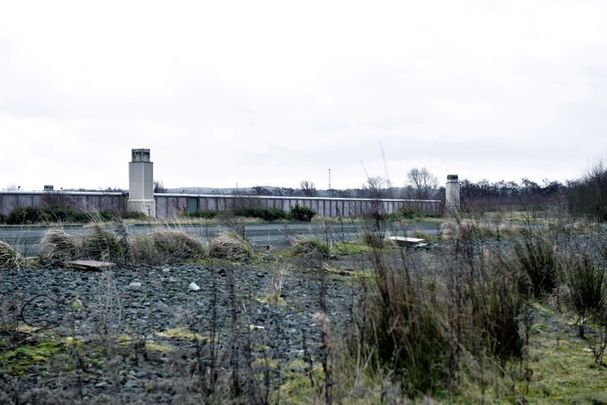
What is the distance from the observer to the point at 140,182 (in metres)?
26.2

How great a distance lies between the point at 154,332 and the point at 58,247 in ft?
17.5

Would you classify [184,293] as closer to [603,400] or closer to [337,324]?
[337,324]

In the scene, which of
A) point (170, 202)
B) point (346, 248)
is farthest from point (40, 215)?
point (346, 248)

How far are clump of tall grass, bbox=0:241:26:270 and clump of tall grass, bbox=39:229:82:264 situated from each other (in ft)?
1.28

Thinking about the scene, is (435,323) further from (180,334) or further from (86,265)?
(86,265)

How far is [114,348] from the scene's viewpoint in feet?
15.6

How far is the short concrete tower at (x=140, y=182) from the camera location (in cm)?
2617

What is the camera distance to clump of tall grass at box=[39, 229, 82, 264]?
1020cm

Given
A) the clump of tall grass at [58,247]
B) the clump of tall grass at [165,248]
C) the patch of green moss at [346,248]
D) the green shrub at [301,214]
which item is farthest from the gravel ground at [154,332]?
the green shrub at [301,214]

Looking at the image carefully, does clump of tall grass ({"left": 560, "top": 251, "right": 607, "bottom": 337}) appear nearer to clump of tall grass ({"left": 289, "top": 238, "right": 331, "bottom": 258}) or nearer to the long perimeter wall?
clump of tall grass ({"left": 289, "top": 238, "right": 331, "bottom": 258})

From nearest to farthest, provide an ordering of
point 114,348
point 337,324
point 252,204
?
1. point 114,348
2. point 337,324
3. point 252,204

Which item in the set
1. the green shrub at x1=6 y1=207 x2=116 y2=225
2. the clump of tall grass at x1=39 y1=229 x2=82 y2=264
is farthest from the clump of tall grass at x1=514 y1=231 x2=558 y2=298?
the green shrub at x1=6 y1=207 x2=116 y2=225

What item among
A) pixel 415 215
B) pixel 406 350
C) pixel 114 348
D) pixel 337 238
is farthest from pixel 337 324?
pixel 415 215

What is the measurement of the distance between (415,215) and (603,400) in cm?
2126
